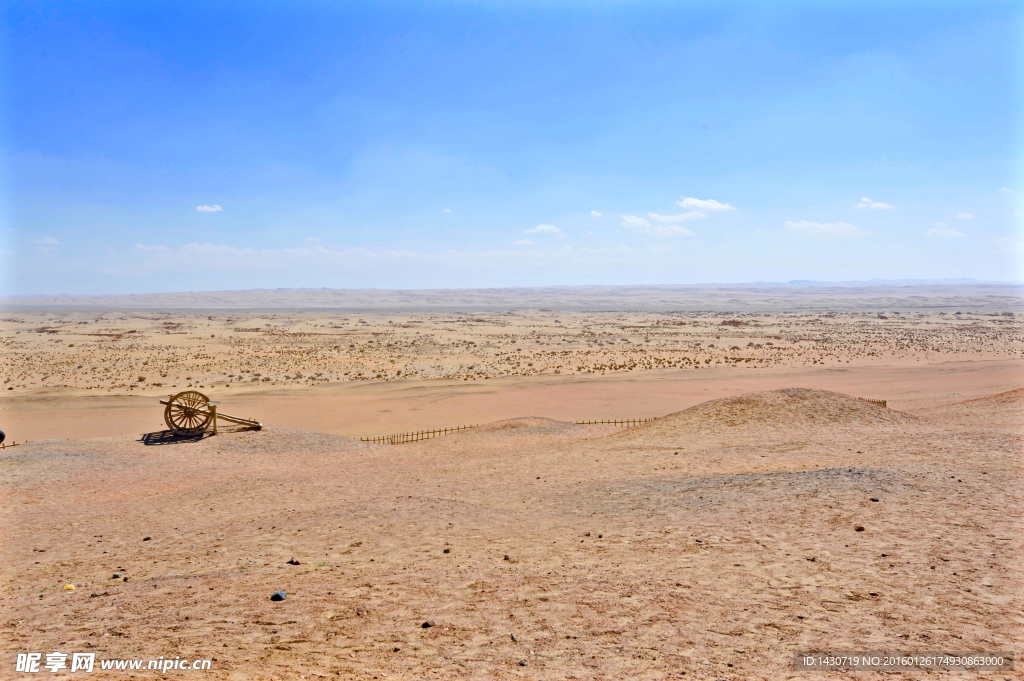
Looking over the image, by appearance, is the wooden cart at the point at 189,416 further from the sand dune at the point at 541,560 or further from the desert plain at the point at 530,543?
the sand dune at the point at 541,560

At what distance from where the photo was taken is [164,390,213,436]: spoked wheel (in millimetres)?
25500

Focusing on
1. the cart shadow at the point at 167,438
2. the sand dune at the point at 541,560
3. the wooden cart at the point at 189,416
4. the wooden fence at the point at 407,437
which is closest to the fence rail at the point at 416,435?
the wooden fence at the point at 407,437

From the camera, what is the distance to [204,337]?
292ft

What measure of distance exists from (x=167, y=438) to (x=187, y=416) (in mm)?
1088

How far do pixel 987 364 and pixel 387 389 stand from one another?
47.6 metres

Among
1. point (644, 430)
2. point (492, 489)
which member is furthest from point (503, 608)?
point (644, 430)

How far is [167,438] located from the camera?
25141 millimetres

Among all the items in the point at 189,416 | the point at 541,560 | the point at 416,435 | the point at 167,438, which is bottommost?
the point at 416,435

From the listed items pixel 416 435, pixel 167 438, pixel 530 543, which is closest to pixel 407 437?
pixel 416 435

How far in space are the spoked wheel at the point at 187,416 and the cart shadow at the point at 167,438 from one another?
0.16 m

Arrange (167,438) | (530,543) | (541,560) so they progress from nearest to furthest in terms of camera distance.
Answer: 1. (541,560)
2. (530,543)
3. (167,438)

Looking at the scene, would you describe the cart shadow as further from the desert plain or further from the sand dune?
the sand dune

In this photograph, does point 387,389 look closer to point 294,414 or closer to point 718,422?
point 294,414

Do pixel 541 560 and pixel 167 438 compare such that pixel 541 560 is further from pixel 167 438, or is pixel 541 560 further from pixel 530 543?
pixel 167 438
